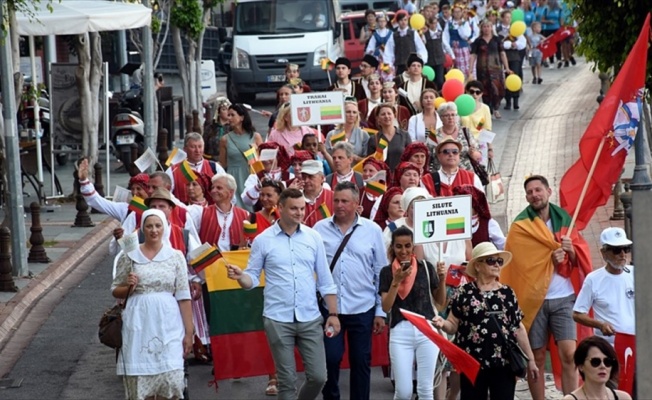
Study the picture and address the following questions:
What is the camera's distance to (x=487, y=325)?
9922mm

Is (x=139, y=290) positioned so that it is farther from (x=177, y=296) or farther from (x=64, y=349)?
(x=64, y=349)

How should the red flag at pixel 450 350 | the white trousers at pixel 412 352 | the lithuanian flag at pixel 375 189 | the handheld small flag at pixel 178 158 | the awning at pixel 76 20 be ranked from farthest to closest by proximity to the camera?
the awning at pixel 76 20 → the handheld small flag at pixel 178 158 → the lithuanian flag at pixel 375 189 → the white trousers at pixel 412 352 → the red flag at pixel 450 350

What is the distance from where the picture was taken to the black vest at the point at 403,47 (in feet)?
95.6

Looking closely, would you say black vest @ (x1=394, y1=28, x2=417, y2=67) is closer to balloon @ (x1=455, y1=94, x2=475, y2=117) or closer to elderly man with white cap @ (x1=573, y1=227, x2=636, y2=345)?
balloon @ (x1=455, y1=94, x2=475, y2=117)

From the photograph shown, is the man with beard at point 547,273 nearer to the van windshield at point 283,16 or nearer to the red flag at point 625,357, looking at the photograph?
the red flag at point 625,357

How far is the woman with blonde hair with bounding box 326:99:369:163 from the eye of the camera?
17172mm

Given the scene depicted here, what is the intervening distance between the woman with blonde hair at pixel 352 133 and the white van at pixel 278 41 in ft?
56.7

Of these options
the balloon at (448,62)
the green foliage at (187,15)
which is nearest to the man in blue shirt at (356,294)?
the green foliage at (187,15)

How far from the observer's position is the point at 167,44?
45.8 m

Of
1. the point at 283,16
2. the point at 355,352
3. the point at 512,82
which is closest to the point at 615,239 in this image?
the point at 355,352

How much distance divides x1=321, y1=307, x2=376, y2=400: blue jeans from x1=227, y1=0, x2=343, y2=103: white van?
Result: 23.8 m

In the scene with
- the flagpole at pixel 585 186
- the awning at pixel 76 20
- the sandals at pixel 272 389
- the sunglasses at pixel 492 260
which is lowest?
the sandals at pixel 272 389

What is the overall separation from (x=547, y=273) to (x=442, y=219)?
3.18 feet

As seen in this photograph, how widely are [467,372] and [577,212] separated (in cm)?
180
